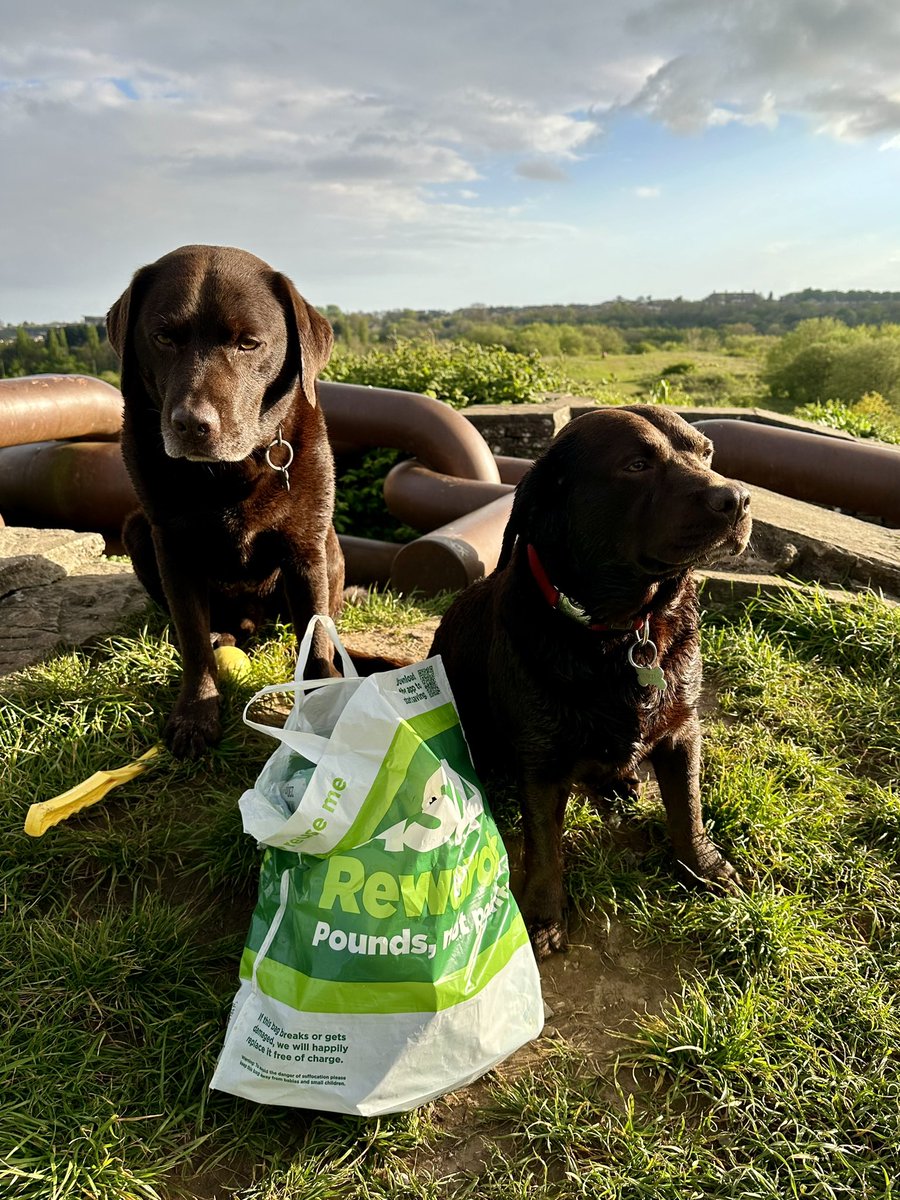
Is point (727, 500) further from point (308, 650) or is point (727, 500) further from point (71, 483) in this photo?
point (71, 483)

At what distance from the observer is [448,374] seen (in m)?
9.30

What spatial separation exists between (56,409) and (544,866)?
4.36 meters

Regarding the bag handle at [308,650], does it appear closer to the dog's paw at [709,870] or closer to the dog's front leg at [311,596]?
the dog's front leg at [311,596]

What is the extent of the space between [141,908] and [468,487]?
11.4 ft

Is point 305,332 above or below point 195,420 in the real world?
above

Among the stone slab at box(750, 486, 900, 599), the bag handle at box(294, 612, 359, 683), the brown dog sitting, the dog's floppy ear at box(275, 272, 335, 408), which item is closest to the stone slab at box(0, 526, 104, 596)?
the dog's floppy ear at box(275, 272, 335, 408)

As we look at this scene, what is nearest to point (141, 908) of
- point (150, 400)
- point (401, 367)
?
point (150, 400)

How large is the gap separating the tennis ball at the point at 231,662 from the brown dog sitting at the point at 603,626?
1.31 meters

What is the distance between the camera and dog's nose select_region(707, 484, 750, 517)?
2152 millimetres

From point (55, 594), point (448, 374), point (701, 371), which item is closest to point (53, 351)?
point (448, 374)

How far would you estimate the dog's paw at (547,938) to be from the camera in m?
2.55

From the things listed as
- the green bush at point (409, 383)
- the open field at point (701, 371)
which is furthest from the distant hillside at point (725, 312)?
the green bush at point (409, 383)

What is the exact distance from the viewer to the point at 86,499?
5.60m

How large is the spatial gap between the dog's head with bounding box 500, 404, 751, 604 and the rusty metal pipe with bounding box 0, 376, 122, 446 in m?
3.75
